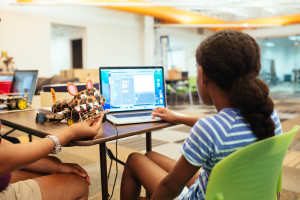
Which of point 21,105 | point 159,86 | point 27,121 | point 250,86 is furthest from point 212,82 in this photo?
point 21,105

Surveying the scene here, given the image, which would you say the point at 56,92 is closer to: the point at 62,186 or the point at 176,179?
the point at 62,186

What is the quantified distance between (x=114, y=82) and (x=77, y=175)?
0.69 meters

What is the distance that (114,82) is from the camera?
166cm

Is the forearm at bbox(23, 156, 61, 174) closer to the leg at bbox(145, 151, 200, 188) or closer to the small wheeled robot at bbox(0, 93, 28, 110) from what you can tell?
the leg at bbox(145, 151, 200, 188)

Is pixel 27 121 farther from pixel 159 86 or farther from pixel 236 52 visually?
pixel 236 52

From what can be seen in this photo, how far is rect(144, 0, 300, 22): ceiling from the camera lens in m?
7.57

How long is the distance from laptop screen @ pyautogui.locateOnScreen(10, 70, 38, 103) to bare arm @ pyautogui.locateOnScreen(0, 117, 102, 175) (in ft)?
4.00

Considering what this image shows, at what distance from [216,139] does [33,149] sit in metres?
0.59

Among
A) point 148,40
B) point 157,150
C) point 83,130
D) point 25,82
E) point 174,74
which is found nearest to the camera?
point 83,130

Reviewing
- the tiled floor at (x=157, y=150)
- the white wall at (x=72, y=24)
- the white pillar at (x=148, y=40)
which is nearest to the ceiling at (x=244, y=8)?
the white pillar at (x=148, y=40)

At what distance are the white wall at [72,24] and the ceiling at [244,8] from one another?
1.65m

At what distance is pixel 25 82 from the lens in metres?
2.19

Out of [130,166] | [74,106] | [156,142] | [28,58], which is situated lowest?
[156,142]

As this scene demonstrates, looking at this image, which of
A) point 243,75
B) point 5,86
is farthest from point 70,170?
point 5,86
